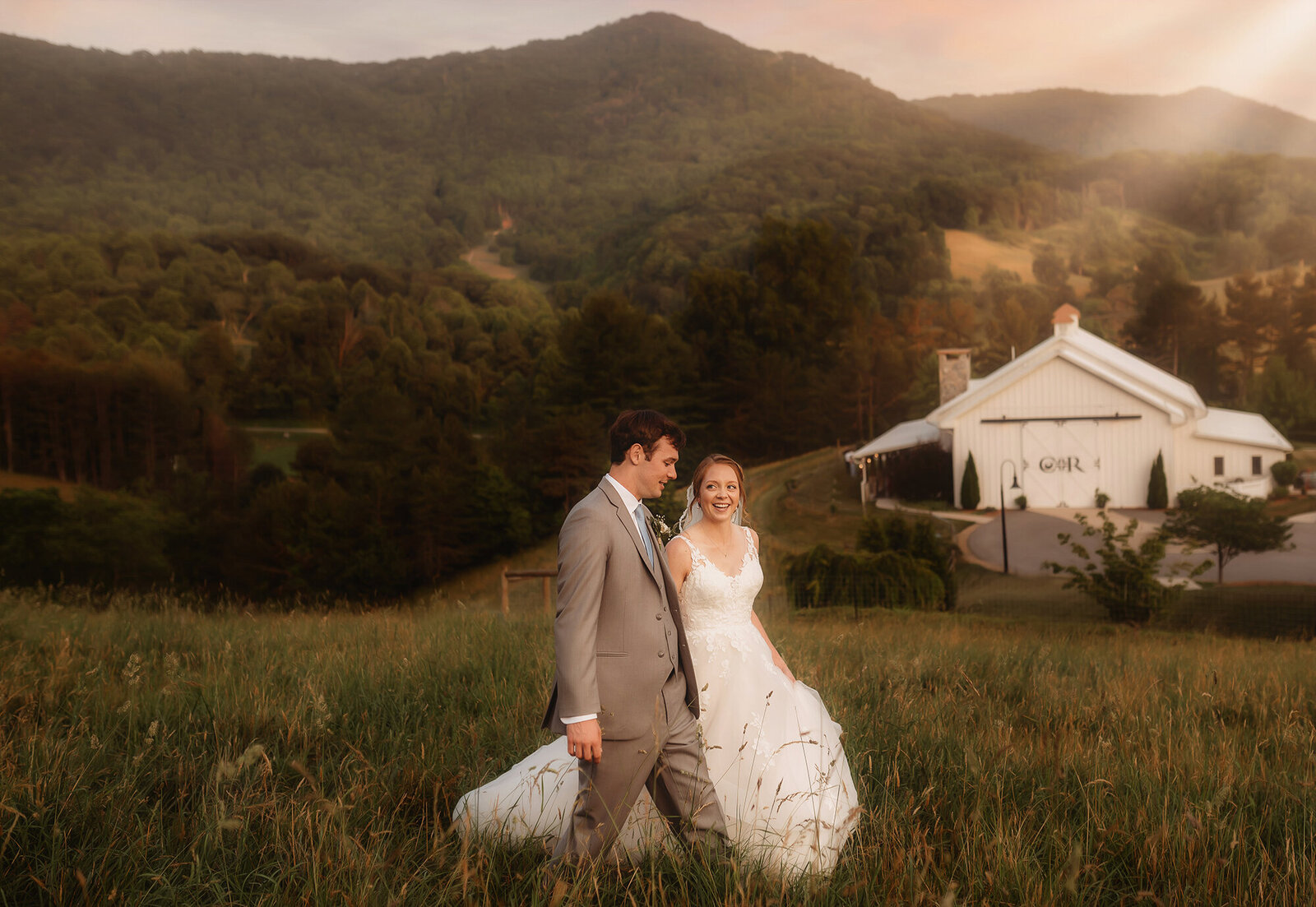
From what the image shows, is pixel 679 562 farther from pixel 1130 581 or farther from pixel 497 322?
pixel 497 322

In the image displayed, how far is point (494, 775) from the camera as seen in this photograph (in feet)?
13.2

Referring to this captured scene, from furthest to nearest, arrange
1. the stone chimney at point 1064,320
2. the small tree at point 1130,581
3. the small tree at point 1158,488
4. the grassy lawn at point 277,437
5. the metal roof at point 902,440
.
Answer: the grassy lawn at point 277,437, the metal roof at point 902,440, the stone chimney at point 1064,320, the small tree at point 1158,488, the small tree at point 1130,581

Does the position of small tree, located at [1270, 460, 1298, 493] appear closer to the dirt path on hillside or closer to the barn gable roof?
the barn gable roof

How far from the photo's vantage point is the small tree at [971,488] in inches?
1319

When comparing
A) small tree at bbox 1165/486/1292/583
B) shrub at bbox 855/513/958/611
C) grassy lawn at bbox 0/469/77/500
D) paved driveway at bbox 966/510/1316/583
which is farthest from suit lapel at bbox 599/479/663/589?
grassy lawn at bbox 0/469/77/500

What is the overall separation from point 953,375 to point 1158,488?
407 inches

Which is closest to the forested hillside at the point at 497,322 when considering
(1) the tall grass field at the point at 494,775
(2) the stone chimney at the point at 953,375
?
(1) the tall grass field at the point at 494,775

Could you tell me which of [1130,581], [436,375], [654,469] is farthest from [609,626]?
[436,375]

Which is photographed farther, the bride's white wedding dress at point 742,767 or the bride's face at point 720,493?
the bride's face at point 720,493

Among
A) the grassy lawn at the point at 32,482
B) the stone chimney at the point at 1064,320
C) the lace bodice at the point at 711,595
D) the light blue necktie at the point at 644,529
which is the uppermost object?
the stone chimney at the point at 1064,320

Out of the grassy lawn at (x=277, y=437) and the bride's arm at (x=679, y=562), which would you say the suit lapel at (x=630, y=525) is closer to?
the bride's arm at (x=679, y=562)

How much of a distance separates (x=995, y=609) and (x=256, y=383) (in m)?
94.3

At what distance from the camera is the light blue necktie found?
10.1 feet

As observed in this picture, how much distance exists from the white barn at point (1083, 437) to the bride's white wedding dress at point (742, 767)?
32.0 m
